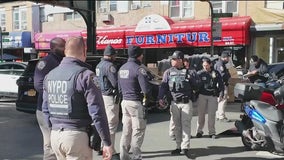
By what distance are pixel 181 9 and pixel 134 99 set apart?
744 inches

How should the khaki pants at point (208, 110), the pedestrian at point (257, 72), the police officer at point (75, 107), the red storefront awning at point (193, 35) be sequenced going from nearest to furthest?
the police officer at point (75, 107) < the khaki pants at point (208, 110) < the pedestrian at point (257, 72) < the red storefront awning at point (193, 35)

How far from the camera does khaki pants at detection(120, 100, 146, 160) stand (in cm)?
690

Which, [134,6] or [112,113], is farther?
[134,6]

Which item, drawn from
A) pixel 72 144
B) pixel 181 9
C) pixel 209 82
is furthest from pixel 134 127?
pixel 181 9

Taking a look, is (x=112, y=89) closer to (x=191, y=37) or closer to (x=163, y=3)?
(x=191, y=37)

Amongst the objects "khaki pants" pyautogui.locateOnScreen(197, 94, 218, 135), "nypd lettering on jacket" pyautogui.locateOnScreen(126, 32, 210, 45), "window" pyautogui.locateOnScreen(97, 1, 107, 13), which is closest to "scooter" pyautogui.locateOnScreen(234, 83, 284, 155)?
"khaki pants" pyautogui.locateOnScreen(197, 94, 218, 135)

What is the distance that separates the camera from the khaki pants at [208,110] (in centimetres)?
938

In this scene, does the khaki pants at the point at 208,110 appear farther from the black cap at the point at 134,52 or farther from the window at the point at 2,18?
the window at the point at 2,18

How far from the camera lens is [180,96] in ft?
25.0

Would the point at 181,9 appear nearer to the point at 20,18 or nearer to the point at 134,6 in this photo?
the point at 134,6

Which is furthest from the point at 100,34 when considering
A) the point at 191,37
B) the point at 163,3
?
the point at 191,37

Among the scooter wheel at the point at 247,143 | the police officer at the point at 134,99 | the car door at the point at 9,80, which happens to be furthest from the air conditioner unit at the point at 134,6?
the police officer at the point at 134,99

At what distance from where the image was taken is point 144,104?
698cm

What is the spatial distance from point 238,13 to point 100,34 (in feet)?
28.5
